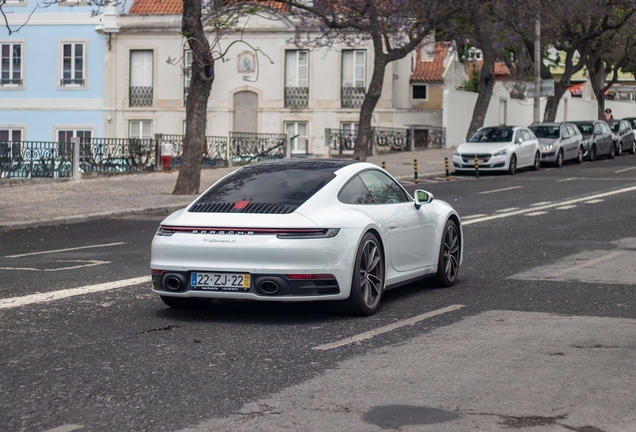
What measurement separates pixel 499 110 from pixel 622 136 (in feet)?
34.3

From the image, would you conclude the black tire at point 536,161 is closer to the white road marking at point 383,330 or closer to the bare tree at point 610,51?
the bare tree at point 610,51

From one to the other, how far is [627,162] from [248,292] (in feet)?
113

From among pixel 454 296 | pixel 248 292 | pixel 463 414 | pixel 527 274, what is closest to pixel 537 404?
pixel 463 414

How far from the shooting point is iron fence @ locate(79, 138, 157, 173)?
104 feet

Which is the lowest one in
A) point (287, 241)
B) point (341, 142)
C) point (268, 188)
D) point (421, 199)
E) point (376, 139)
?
point (287, 241)

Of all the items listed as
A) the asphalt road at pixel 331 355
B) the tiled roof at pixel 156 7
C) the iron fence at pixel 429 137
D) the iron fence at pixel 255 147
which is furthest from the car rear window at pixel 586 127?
the asphalt road at pixel 331 355

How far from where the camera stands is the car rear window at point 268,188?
373 inches

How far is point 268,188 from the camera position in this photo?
32.3 feet

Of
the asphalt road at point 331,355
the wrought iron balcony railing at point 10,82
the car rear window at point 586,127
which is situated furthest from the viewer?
the wrought iron balcony railing at point 10,82

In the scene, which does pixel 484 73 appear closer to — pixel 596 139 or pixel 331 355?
pixel 596 139

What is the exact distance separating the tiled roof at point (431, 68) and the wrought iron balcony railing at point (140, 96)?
12.1 m

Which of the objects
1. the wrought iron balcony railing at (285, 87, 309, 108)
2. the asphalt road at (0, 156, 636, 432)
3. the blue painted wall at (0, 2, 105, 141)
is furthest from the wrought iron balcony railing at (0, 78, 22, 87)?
the asphalt road at (0, 156, 636, 432)

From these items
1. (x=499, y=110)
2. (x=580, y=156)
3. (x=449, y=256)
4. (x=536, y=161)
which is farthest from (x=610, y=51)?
(x=449, y=256)

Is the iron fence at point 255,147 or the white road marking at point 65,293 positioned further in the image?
the iron fence at point 255,147
